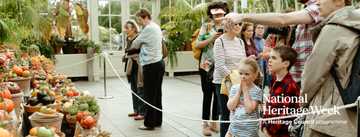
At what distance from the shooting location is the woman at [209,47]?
4.11 meters

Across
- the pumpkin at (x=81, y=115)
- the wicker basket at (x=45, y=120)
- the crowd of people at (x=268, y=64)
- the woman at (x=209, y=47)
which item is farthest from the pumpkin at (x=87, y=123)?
the woman at (x=209, y=47)

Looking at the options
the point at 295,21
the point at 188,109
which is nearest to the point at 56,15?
the point at 188,109

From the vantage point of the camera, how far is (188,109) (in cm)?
608

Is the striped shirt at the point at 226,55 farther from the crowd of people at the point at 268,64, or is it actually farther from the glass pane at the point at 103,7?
the glass pane at the point at 103,7

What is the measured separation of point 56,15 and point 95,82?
1.66m

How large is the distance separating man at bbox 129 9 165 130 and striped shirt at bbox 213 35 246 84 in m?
1.18

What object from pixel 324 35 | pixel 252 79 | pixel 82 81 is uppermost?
pixel 324 35

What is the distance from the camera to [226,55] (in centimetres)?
375

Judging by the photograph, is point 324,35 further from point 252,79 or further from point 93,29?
point 93,29

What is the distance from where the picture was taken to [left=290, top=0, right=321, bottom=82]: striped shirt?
7.27ft

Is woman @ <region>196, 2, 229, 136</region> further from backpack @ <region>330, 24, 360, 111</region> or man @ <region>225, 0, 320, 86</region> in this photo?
backpack @ <region>330, 24, 360, 111</region>

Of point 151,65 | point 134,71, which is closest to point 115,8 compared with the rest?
point 134,71

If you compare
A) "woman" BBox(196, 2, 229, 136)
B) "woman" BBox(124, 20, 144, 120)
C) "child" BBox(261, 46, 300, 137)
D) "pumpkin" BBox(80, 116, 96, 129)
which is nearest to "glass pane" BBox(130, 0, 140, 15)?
"woman" BBox(124, 20, 144, 120)

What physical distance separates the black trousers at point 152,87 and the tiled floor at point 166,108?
163mm
